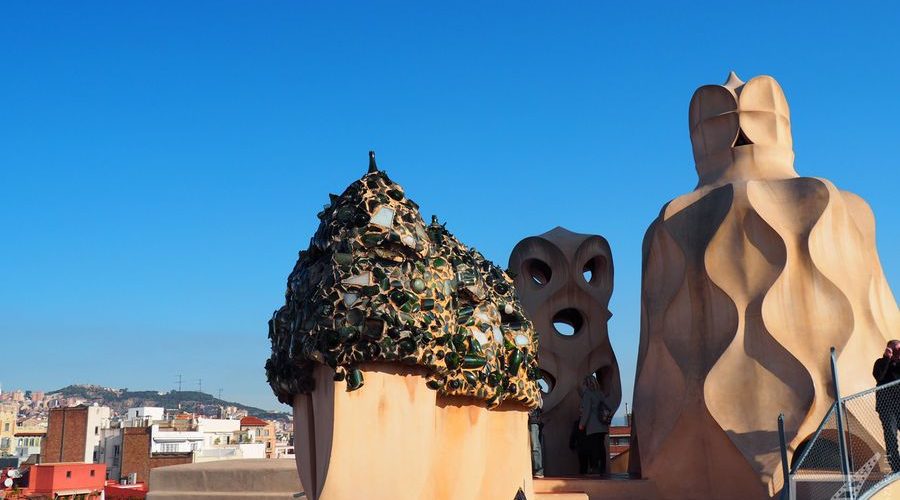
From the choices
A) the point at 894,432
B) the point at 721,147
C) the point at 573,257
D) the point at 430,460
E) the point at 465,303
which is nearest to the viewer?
the point at 430,460

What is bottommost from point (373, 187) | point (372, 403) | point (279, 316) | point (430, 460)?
point (430, 460)

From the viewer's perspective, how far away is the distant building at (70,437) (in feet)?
164

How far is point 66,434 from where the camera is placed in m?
50.7

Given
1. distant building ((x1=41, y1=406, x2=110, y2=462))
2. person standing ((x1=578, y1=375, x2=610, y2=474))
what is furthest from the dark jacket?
distant building ((x1=41, y1=406, x2=110, y2=462))

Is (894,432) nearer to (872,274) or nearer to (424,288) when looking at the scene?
(424,288)

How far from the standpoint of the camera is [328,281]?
281 inches

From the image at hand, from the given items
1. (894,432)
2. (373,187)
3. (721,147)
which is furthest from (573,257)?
(373,187)

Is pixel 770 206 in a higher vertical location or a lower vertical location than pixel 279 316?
higher

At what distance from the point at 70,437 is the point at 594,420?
44694 mm

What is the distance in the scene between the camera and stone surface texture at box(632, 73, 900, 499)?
1320 centimetres

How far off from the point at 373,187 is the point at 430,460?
8.23 feet

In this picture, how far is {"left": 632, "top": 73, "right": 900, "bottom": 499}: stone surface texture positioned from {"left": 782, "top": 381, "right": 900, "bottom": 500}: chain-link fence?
1314mm

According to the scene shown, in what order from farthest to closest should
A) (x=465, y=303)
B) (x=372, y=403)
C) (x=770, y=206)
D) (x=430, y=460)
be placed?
(x=770, y=206) < (x=465, y=303) < (x=430, y=460) < (x=372, y=403)

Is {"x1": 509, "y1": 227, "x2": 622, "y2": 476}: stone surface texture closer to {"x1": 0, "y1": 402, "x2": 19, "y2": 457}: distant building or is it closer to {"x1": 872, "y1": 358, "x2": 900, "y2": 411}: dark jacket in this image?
{"x1": 872, "y1": 358, "x2": 900, "y2": 411}: dark jacket
